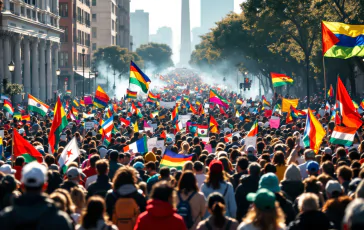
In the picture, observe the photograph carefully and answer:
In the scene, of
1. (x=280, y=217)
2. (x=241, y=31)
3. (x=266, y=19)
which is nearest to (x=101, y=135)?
(x=280, y=217)

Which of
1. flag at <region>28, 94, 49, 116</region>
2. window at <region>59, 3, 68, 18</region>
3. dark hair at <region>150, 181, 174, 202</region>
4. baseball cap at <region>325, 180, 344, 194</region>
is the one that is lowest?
baseball cap at <region>325, 180, 344, 194</region>

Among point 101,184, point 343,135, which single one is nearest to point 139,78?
point 343,135

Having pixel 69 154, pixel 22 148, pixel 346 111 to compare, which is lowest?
pixel 69 154

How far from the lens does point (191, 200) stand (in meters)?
9.87

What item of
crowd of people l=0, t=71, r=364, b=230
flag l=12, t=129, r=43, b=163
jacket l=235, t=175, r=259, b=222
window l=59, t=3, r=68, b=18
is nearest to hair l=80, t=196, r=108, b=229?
crowd of people l=0, t=71, r=364, b=230

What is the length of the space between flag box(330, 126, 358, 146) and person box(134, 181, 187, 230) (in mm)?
10552

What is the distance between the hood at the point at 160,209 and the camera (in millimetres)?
7965

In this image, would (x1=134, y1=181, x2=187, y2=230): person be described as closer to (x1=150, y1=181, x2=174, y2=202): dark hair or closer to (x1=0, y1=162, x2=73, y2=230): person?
(x1=150, y1=181, x2=174, y2=202): dark hair

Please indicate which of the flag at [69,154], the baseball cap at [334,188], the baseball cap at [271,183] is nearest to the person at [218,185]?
the baseball cap at [271,183]

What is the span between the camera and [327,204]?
9492 mm

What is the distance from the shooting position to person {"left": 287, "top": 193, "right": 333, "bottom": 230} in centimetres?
786

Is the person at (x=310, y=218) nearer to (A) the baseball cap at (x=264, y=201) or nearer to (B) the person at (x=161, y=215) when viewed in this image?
(A) the baseball cap at (x=264, y=201)

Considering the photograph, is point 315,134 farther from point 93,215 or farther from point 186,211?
point 93,215

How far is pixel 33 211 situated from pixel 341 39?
1686 centimetres
